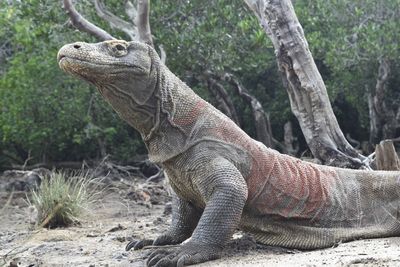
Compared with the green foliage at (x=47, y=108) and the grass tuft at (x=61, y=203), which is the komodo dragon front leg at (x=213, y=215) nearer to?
the grass tuft at (x=61, y=203)

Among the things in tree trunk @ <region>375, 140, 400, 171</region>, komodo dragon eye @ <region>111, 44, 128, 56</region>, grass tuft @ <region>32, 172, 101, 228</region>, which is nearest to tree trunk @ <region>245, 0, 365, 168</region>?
tree trunk @ <region>375, 140, 400, 171</region>

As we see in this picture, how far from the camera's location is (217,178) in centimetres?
534

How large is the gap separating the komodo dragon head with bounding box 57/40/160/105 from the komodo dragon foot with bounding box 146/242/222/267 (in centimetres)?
124

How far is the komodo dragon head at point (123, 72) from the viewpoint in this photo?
17.8ft

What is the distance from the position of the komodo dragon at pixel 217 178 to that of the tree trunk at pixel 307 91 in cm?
184

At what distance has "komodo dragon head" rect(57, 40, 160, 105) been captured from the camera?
5.41m

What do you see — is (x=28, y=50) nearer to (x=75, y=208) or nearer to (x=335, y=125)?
(x=75, y=208)

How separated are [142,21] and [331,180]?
4.49 meters

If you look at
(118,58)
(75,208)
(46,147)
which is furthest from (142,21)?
(46,147)

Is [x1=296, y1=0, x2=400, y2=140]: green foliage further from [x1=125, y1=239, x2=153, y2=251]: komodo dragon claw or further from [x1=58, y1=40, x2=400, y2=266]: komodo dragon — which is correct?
[x1=125, y1=239, x2=153, y2=251]: komodo dragon claw

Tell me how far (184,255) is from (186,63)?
7.74 meters

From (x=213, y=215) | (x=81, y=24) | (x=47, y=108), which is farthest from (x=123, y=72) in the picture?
(x=47, y=108)

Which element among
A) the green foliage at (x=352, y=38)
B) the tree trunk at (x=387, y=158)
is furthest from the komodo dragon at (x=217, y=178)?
the green foliage at (x=352, y=38)

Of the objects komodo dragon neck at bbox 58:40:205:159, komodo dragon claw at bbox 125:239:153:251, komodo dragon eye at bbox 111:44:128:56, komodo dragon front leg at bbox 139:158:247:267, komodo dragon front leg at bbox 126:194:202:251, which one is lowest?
komodo dragon claw at bbox 125:239:153:251
